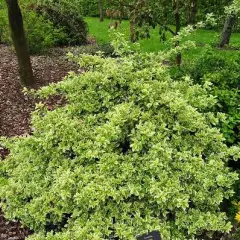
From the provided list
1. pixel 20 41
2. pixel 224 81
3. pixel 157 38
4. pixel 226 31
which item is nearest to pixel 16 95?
pixel 20 41

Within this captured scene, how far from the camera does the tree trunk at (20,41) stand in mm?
6844

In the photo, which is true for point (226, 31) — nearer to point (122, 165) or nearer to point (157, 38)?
point (157, 38)

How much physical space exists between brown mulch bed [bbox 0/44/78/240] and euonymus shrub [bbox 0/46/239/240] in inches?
20.3

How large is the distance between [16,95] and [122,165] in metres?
4.70

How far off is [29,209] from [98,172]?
2.52ft

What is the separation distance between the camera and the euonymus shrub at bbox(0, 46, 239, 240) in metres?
3.42

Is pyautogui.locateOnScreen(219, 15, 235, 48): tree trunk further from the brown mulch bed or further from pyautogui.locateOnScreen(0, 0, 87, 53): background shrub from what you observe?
the brown mulch bed

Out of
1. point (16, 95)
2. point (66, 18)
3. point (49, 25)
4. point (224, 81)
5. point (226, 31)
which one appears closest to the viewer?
point (224, 81)

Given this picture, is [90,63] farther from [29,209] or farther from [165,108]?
[29,209]

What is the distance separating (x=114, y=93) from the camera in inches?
156

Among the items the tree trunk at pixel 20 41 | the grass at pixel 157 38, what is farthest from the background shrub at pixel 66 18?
the tree trunk at pixel 20 41

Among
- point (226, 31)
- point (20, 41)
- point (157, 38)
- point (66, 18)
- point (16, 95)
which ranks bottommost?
point (157, 38)

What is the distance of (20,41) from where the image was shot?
720 cm

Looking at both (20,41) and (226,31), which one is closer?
(20,41)
